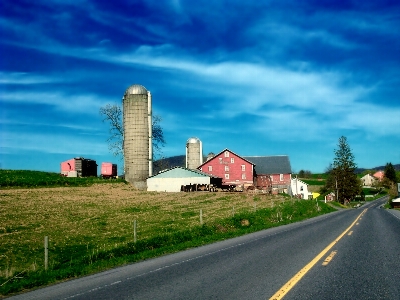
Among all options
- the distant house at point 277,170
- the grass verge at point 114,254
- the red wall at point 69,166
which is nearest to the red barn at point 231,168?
the distant house at point 277,170

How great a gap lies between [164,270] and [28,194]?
33.5m

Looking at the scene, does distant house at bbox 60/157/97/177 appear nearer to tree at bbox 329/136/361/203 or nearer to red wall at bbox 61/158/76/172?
red wall at bbox 61/158/76/172

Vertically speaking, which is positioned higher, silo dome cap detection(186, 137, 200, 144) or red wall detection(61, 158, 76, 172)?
silo dome cap detection(186, 137, 200, 144)

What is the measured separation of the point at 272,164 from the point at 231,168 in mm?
13269

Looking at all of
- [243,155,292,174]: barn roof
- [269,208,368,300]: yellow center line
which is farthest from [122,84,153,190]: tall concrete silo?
[269,208,368,300]: yellow center line

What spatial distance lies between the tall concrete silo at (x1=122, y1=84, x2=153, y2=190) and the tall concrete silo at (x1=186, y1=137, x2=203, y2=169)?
2678 cm

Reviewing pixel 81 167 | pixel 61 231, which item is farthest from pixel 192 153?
pixel 61 231

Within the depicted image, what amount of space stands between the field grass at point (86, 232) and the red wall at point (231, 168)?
126ft

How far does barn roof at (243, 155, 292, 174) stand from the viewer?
86.9 m

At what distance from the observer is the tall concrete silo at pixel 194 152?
269 ft

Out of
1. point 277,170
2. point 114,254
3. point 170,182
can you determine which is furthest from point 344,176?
point 114,254

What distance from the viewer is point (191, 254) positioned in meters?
13.6

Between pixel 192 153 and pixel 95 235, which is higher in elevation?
pixel 192 153

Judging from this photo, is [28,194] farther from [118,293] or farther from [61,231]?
[118,293]
